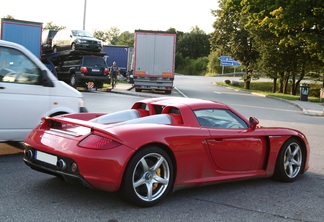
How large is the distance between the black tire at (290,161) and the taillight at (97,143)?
2.70m

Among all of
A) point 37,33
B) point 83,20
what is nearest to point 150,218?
point 37,33

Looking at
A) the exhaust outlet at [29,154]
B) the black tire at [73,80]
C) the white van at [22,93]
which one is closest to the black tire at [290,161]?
the exhaust outlet at [29,154]

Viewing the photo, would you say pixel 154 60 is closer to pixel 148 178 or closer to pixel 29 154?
pixel 29 154

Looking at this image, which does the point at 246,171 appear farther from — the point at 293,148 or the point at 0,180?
the point at 0,180

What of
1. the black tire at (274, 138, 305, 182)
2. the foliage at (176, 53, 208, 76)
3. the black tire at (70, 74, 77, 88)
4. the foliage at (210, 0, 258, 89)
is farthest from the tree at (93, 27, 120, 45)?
the black tire at (274, 138, 305, 182)

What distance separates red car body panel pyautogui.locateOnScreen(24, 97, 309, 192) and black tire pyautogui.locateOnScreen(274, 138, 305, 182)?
11cm

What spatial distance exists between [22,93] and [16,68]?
420mm

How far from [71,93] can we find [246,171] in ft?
11.6

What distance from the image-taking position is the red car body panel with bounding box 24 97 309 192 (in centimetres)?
443

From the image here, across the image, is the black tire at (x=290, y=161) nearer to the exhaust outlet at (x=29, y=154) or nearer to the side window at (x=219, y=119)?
the side window at (x=219, y=119)

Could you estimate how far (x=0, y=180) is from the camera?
218 inches

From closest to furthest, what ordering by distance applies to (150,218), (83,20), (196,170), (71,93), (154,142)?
(150,218)
(154,142)
(196,170)
(71,93)
(83,20)

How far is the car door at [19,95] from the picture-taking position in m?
6.88

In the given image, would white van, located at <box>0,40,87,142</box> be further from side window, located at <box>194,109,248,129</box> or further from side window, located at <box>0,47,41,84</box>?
side window, located at <box>194,109,248,129</box>
